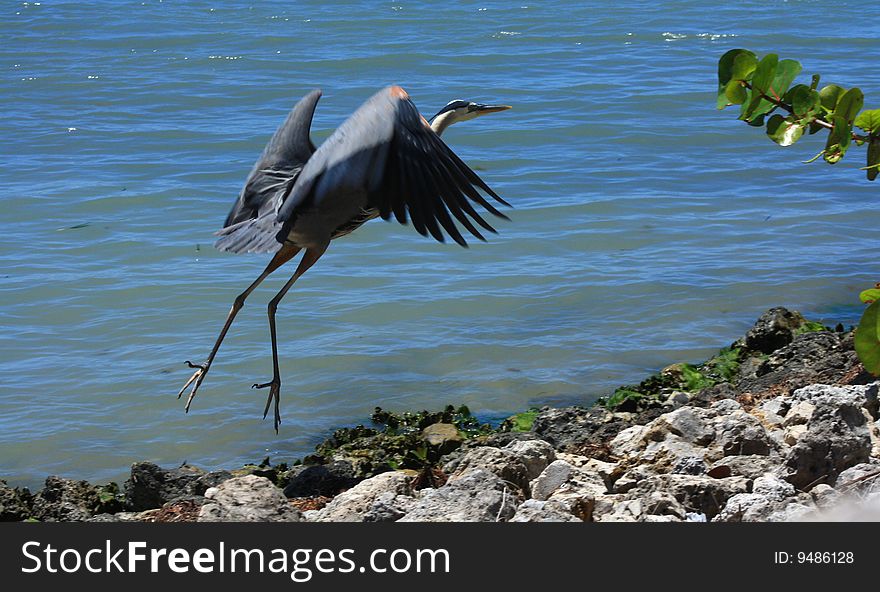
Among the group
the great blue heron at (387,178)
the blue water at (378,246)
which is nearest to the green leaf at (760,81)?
the great blue heron at (387,178)

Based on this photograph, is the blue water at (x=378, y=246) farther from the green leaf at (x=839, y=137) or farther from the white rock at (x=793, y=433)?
the green leaf at (x=839, y=137)

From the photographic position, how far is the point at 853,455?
4375 millimetres

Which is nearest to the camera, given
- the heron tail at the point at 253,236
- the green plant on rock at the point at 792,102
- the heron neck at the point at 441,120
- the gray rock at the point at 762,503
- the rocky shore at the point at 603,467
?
the gray rock at the point at 762,503

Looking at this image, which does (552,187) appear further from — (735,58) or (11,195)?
(735,58)

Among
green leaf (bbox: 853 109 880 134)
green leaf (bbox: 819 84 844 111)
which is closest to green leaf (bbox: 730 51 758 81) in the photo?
green leaf (bbox: 819 84 844 111)

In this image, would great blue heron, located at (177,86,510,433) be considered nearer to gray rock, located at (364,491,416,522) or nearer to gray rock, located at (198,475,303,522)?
gray rock, located at (364,491,416,522)

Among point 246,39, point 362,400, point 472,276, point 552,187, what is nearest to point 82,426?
point 362,400

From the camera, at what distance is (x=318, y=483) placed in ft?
17.8

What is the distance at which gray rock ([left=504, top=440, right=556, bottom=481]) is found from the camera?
15.7 feet

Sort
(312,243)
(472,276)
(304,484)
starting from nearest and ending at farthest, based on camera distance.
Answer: (304,484) < (312,243) < (472,276)

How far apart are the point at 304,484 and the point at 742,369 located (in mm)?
2861

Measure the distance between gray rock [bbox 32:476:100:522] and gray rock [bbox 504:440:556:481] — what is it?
191 cm

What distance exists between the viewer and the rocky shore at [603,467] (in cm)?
407

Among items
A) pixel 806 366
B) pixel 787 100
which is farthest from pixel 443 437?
pixel 787 100
